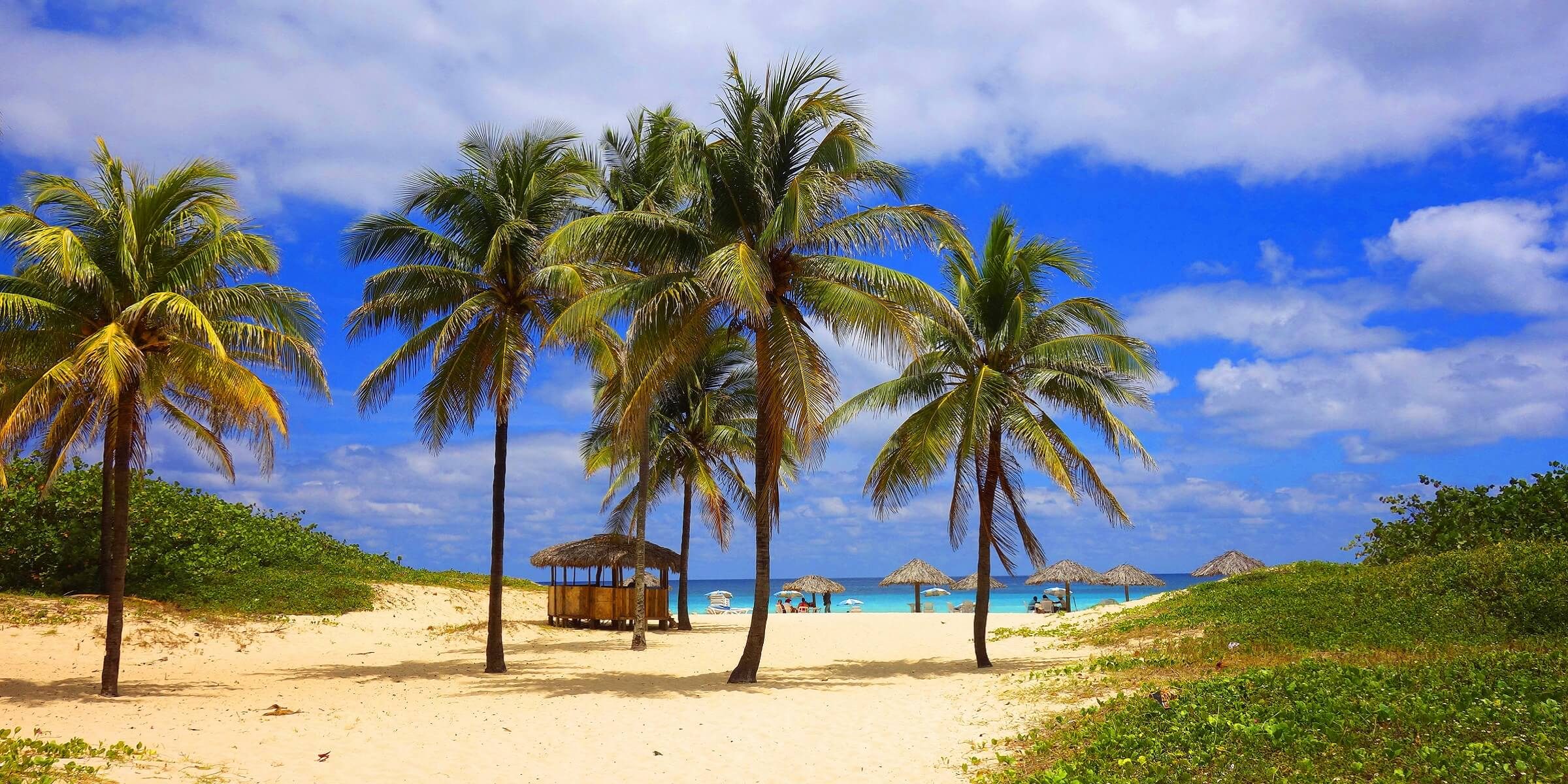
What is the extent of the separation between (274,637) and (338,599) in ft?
12.1

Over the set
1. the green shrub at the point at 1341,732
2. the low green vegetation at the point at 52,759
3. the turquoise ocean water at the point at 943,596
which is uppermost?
the green shrub at the point at 1341,732

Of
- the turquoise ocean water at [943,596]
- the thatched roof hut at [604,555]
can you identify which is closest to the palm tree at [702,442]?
the thatched roof hut at [604,555]

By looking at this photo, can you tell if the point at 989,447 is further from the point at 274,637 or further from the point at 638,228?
the point at 274,637

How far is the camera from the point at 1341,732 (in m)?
6.06

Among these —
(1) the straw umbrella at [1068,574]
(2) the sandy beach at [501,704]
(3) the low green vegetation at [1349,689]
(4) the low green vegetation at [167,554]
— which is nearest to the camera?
(3) the low green vegetation at [1349,689]

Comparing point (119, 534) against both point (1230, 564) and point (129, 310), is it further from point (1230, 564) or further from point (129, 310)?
point (1230, 564)

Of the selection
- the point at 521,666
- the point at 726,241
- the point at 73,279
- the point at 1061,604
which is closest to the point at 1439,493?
the point at 726,241

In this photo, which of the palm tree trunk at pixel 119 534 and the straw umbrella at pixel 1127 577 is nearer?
the palm tree trunk at pixel 119 534

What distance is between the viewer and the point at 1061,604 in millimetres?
36312

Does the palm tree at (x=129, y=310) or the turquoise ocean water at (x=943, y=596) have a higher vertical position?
the palm tree at (x=129, y=310)

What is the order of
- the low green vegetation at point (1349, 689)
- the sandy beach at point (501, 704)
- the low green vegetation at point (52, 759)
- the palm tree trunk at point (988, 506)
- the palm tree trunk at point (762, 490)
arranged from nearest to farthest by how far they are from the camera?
the low green vegetation at point (1349, 689) → the low green vegetation at point (52, 759) → the sandy beach at point (501, 704) → the palm tree trunk at point (762, 490) → the palm tree trunk at point (988, 506)

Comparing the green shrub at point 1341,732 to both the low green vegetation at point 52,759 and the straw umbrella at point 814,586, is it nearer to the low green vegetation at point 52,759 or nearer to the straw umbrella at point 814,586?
the low green vegetation at point 52,759

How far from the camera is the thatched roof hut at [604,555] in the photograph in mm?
23986

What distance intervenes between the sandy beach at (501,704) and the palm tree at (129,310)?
252 centimetres
